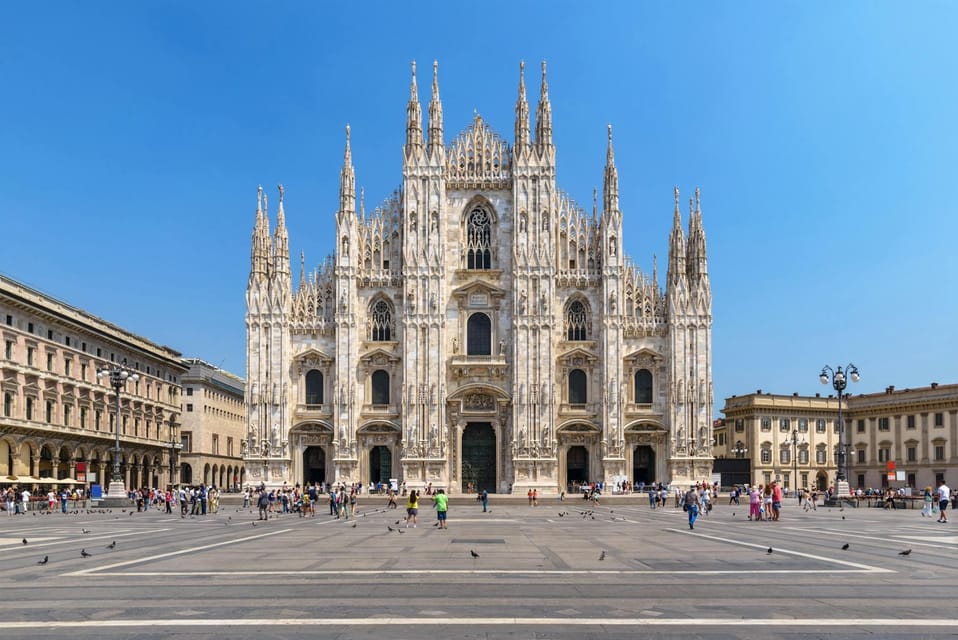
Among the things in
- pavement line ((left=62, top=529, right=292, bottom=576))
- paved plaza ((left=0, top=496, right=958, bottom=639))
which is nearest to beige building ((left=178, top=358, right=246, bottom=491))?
pavement line ((left=62, top=529, right=292, bottom=576))

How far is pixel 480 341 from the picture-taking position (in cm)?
6988

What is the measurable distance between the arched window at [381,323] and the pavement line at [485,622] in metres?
56.5

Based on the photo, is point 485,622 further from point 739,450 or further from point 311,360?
point 739,450

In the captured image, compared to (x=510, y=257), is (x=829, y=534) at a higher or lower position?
lower

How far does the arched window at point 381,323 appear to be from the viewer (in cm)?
7000

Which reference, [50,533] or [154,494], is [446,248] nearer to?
[154,494]

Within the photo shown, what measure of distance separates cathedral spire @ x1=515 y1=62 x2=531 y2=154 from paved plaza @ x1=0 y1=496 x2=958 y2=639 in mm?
42041

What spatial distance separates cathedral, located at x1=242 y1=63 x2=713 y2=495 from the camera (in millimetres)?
68062

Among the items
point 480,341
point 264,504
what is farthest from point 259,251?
point 264,504

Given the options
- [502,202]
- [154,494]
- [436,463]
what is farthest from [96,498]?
[502,202]

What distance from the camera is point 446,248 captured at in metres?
69.6

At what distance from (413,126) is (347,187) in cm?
582

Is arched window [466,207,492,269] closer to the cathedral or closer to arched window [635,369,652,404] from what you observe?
the cathedral

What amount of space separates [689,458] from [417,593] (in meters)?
53.3
